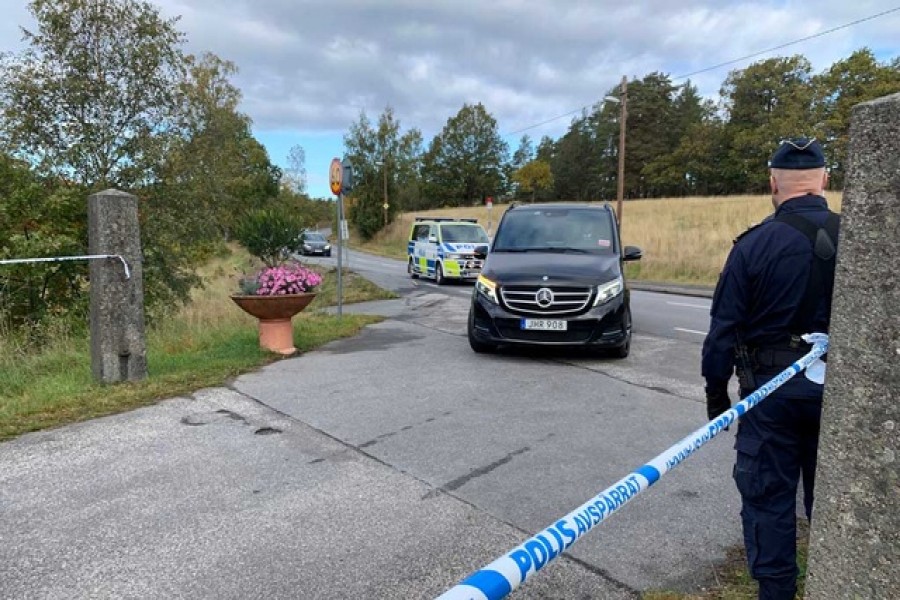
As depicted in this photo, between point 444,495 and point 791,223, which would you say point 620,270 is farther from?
point 791,223

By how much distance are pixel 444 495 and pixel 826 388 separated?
2.24 meters

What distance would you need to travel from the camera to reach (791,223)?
229cm

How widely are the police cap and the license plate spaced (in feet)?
14.3

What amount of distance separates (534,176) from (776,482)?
83417mm

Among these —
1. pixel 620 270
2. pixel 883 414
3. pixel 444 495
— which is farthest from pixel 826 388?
pixel 620 270

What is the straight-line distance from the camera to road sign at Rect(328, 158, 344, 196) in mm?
10567

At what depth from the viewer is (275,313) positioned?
7.31 m

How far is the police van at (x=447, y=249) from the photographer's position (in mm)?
18703

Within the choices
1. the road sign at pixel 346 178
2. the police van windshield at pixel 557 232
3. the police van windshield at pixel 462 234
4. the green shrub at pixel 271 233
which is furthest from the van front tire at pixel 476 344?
the police van windshield at pixel 462 234

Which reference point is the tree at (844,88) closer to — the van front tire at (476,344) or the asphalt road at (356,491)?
the van front tire at (476,344)

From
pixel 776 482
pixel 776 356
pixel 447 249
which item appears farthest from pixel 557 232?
pixel 447 249

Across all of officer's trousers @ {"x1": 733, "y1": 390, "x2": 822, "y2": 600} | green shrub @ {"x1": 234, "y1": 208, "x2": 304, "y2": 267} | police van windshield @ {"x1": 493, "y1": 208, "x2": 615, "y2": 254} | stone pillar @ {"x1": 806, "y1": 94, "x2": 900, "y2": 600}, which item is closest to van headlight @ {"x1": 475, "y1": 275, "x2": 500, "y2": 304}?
police van windshield @ {"x1": 493, "y1": 208, "x2": 615, "y2": 254}

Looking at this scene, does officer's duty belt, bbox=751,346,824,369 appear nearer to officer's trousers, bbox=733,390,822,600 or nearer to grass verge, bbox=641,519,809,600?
officer's trousers, bbox=733,390,822,600

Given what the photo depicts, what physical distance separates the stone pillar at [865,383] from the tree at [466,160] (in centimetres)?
8337
